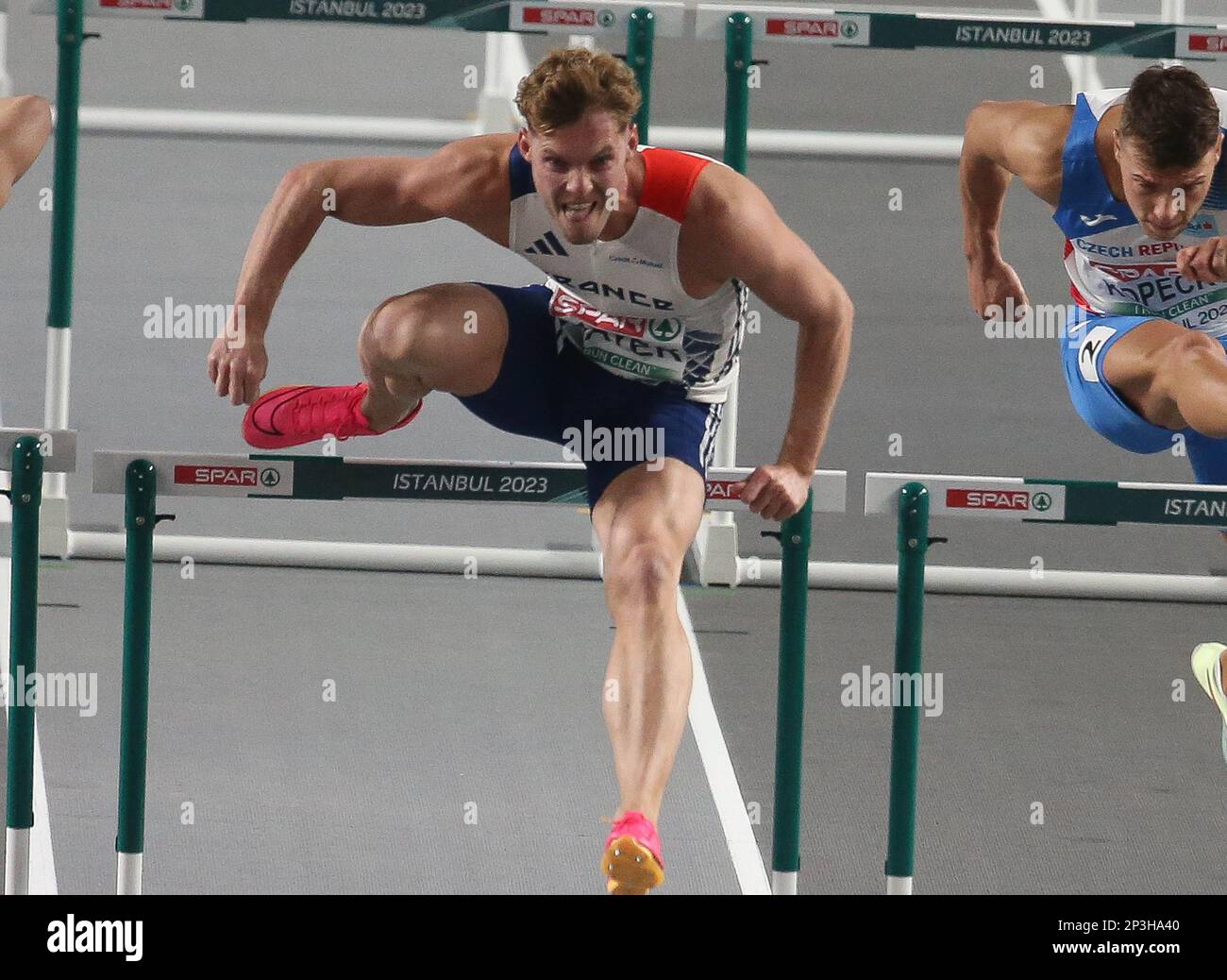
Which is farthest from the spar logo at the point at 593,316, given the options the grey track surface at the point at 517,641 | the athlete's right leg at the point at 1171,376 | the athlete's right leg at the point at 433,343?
the grey track surface at the point at 517,641

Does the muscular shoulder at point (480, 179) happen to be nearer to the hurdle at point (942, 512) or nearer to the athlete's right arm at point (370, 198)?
the athlete's right arm at point (370, 198)

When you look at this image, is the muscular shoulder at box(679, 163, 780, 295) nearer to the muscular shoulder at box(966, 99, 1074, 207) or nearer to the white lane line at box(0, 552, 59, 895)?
the muscular shoulder at box(966, 99, 1074, 207)

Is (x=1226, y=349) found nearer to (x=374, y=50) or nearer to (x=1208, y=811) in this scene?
(x=1208, y=811)

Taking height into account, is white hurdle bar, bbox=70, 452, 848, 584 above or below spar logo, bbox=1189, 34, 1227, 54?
below

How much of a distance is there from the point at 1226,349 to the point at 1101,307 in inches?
14.5

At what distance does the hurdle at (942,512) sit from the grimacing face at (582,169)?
62 cm

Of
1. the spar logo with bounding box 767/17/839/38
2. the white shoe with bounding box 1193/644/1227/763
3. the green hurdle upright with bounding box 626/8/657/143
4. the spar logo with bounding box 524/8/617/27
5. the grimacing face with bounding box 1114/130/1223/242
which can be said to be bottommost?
the white shoe with bounding box 1193/644/1227/763

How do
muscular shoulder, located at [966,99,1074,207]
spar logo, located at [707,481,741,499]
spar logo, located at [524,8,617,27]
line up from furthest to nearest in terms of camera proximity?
1. spar logo, located at [524,8,617,27]
2. muscular shoulder, located at [966,99,1074,207]
3. spar logo, located at [707,481,741,499]

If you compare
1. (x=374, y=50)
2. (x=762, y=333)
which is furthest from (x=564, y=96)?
(x=374, y=50)

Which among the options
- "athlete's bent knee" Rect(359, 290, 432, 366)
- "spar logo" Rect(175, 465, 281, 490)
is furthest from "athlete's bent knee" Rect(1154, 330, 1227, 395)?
"spar logo" Rect(175, 465, 281, 490)

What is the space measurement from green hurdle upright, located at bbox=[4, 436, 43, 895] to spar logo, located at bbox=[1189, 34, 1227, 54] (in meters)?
2.68

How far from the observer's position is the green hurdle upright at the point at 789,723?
3541 millimetres

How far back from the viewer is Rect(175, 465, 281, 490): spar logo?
3.36 m

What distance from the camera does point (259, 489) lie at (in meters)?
3.37
